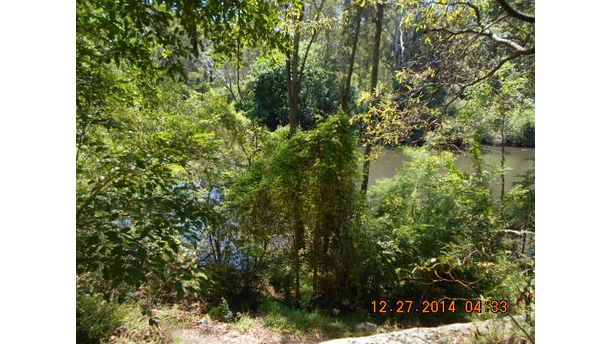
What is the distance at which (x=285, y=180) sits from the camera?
124 inches

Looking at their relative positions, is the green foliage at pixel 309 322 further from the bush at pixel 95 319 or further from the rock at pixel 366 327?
the bush at pixel 95 319

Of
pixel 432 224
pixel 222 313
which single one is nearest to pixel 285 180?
pixel 222 313

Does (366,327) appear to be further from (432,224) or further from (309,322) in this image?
(432,224)

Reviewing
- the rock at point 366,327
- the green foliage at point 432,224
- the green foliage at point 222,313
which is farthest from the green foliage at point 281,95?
the rock at point 366,327

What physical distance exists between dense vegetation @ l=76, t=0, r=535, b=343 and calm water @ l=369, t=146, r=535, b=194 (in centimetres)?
A: 30

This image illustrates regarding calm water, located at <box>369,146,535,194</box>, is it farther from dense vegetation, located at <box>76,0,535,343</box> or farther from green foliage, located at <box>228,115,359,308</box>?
green foliage, located at <box>228,115,359,308</box>

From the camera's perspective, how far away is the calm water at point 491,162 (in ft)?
15.2

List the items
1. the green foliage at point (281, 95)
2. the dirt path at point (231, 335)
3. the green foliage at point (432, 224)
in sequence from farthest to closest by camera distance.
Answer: the green foliage at point (281, 95) → the green foliage at point (432, 224) → the dirt path at point (231, 335)

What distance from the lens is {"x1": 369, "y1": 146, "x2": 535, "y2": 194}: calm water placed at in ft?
15.2

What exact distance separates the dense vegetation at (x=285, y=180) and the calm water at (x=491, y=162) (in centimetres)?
30

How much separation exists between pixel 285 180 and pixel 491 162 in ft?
11.4
